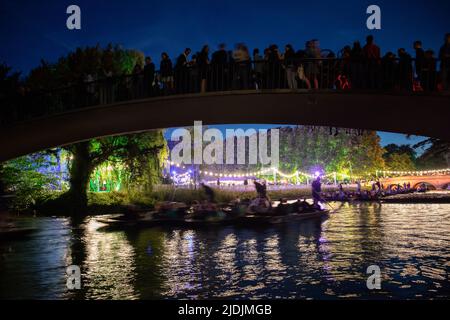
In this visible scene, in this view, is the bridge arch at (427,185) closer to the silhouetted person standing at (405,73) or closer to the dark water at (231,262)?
the dark water at (231,262)

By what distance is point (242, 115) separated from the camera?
651 inches

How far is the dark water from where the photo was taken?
1005 centimetres

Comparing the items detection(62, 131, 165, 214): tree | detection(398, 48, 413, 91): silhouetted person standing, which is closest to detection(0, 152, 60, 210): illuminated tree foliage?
detection(62, 131, 165, 214): tree

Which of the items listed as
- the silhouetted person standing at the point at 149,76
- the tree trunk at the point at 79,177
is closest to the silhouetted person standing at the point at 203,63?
the silhouetted person standing at the point at 149,76

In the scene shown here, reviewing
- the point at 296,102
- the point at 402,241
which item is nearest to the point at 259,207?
the point at 402,241

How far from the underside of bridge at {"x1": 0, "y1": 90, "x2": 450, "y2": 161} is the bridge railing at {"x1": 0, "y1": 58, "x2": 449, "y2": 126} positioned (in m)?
0.26

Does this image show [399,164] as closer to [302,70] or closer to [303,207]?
[303,207]

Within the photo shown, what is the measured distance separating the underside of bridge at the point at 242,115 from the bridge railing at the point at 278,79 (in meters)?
0.26

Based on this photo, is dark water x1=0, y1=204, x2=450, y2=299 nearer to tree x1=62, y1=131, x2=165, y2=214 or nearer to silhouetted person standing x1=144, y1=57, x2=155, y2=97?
silhouetted person standing x1=144, y1=57, x2=155, y2=97

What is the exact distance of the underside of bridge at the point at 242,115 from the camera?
1399 cm

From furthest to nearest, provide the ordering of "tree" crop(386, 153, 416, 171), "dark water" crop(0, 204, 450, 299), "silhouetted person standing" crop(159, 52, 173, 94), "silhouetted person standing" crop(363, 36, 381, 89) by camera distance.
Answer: "tree" crop(386, 153, 416, 171), "silhouetted person standing" crop(159, 52, 173, 94), "silhouetted person standing" crop(363, 36, 381, 89), "dark water" crop(0, 204, 450, 299)

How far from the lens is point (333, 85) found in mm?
14023

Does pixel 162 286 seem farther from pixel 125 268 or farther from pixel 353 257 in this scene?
pixel 353 257

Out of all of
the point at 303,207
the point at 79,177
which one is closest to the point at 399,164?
the point at 303,207
